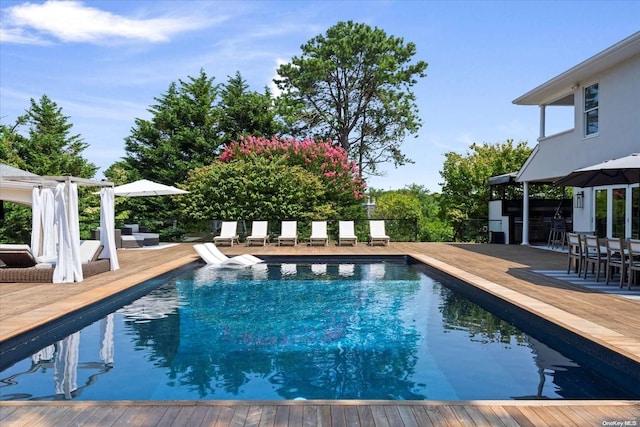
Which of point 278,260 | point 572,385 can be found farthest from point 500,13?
point 572,385

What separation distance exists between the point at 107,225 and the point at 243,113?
14.4 meters

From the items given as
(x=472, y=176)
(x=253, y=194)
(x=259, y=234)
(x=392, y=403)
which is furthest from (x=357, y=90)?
(x=392, y=403)

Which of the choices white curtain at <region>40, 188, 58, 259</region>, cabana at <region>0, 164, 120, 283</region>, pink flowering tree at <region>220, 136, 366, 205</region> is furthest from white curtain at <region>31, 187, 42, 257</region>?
pink flowering tree at <region>220, 136, 366, 205</region>

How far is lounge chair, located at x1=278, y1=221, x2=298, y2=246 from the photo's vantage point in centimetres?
1566

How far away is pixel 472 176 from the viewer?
20.7 m

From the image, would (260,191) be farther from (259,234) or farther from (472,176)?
(472,176)

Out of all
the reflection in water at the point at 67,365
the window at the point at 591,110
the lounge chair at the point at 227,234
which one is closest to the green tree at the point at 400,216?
the lounge chair at the point at 227,234

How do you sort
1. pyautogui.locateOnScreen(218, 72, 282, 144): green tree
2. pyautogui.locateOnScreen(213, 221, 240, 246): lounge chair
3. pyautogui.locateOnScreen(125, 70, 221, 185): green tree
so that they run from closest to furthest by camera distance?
pyautogui.locateOnScreen(213, 221, 240, 246): lounge chair
pyautogui.locateOnScreen(125, 70, 221, 185): green tree
pyautogui.locateOnScreen(218, 72, 282, 144): green tree

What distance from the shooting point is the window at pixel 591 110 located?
12.2 m

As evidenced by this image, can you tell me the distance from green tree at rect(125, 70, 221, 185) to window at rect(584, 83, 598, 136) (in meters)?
15.0

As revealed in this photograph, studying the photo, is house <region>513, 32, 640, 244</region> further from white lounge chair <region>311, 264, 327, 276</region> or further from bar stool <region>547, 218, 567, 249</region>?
white lounge chair <region>311, 264, 327, 276</region>

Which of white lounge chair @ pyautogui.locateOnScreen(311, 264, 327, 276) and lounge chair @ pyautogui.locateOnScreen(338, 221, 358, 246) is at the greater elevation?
lounge chair @ pyautogui.locateOnScreen(338, 221, 358, 246)

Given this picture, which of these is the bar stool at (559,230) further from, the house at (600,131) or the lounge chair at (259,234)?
the lounge chair at (259,234)

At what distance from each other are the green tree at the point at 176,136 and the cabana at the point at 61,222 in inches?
436
